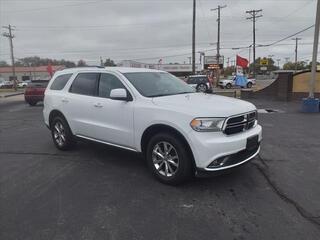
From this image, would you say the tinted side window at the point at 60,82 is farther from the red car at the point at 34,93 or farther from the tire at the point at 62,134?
the red car at the point at 34,93

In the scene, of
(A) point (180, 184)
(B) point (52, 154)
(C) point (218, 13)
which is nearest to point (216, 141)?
(A) point (180, 184)

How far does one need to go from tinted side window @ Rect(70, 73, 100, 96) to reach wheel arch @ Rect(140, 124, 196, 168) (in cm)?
160

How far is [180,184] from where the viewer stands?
15.5ft

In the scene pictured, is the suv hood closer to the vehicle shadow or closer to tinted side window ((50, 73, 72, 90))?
the vehicle shadow

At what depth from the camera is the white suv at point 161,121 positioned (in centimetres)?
438

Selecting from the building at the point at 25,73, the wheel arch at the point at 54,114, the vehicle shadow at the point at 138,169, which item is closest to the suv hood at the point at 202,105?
the vehicle shadow at the point at 138,169

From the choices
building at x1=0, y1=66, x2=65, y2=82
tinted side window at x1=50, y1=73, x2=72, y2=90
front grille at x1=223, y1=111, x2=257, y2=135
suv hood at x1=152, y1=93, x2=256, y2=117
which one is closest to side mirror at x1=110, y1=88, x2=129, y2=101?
suv hood at x1=152, y1=93, x2=256, y2=117

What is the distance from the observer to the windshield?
5.39 meters

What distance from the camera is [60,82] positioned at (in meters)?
7.13

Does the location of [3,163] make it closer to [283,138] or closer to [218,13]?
[283,138]

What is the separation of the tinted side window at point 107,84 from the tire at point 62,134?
137cm

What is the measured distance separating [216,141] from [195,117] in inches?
17.0

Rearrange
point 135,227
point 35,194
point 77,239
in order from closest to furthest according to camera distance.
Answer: point 77,239 → point 135,227 → point 35,194

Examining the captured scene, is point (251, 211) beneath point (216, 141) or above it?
beneath
